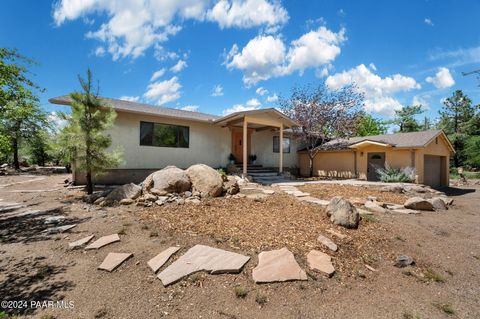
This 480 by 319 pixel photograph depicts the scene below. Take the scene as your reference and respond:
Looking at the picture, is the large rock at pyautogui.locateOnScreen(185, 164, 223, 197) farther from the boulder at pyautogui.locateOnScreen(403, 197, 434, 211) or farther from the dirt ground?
the boulder at pyautogui.locateOnScreen(403, 197, 434, 211)

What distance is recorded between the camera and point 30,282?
3.08m

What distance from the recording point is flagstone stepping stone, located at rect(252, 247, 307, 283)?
10.2 feet

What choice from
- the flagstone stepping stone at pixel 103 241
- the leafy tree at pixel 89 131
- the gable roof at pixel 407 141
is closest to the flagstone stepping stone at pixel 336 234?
the flagstone stepping stone at pixel 103 241

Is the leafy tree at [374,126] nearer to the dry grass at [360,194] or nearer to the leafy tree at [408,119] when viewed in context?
the leafy tree at [408,119]

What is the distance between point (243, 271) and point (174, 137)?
32.5 feet

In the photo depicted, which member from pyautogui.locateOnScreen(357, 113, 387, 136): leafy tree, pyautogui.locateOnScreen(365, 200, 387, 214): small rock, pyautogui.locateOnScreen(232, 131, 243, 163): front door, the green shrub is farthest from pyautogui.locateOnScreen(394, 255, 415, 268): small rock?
pyautogui.locateOnScreen(357, 113, 387, 136): leafy tree

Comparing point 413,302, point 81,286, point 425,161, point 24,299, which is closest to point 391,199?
point 413,302

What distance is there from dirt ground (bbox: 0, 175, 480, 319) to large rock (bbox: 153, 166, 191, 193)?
1.15m

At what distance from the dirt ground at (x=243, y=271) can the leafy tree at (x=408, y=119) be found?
99.2 feet

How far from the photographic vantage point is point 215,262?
3389mm

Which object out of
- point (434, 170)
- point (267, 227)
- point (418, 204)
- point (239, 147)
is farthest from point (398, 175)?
point (267, 227)

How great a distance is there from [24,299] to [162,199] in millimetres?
3897

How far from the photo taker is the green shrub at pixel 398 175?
12672 millimetres

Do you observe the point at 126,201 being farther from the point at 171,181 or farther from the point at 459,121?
the point at 459,121
